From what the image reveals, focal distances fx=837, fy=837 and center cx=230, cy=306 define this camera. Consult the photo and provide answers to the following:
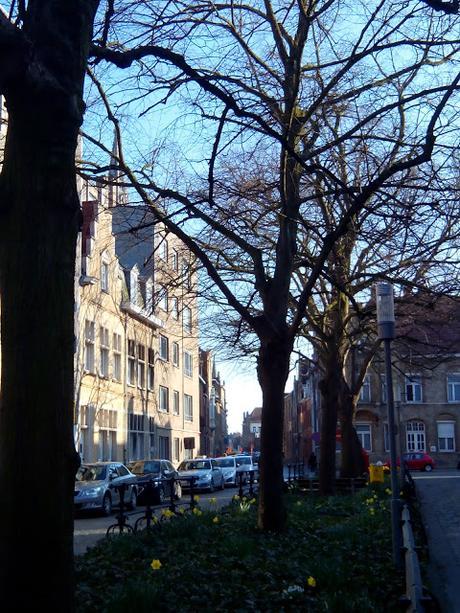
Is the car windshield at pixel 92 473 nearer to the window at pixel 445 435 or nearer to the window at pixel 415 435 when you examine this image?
the window at pixel 415 435

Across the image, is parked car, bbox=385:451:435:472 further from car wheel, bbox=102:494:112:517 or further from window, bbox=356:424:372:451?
car wheel, bbox=102:494:112:517

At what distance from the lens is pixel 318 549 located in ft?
34.3

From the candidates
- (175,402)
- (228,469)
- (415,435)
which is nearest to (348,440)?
(228,469)

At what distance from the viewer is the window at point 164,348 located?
178 feet

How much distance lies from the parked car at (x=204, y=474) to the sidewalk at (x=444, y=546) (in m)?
13.2

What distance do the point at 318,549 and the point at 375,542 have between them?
40.0 inches

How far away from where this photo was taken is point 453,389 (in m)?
66.1

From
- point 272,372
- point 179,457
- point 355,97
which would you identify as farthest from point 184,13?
point 179,457

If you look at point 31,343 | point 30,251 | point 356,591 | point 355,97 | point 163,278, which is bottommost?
point 356,591

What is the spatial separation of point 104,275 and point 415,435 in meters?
34.8

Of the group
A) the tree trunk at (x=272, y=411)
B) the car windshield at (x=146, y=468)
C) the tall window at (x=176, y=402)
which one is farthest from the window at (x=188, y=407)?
the tree trunk at (x=272, y=411)

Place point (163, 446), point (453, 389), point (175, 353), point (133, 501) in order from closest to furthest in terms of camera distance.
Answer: point (133, 501)
point (163, 446)
point (175, 353)
point (453, 389)

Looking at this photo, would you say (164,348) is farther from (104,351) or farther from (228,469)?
(104,351)

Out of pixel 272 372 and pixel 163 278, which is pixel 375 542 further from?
pixel 163 278
